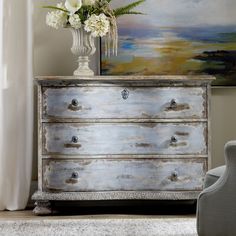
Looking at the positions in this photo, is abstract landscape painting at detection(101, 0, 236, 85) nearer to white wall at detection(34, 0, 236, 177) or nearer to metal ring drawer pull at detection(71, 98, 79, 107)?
white wall at detection(34, 0, 236, 177)

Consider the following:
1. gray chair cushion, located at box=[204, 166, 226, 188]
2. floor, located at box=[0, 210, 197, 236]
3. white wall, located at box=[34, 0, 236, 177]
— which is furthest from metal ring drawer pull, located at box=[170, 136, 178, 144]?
gray chair cushion, located at box=[204, 166, 226, 188]

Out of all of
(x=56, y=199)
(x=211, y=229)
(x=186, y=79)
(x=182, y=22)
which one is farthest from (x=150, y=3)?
(x=211, y=229)

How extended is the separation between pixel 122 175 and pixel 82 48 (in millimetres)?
825

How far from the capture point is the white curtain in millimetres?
4141

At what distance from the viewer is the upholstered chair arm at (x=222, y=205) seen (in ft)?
8.50

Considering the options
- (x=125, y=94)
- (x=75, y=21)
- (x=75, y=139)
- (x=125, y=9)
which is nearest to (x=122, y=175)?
(x=75, y=139)

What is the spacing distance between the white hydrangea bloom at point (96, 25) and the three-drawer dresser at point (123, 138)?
303 mm

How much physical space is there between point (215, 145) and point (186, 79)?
0.78 metres

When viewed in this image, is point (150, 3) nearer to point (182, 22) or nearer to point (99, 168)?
point (182, 22)

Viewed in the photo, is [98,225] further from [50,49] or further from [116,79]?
[50,49]

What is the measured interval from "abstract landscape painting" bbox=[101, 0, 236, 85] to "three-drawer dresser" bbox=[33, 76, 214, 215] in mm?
546

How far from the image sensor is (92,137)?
12.6ft

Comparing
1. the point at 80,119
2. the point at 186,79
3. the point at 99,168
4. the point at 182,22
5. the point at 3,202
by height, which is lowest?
the point at 3,202

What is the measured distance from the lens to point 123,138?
3865mm
